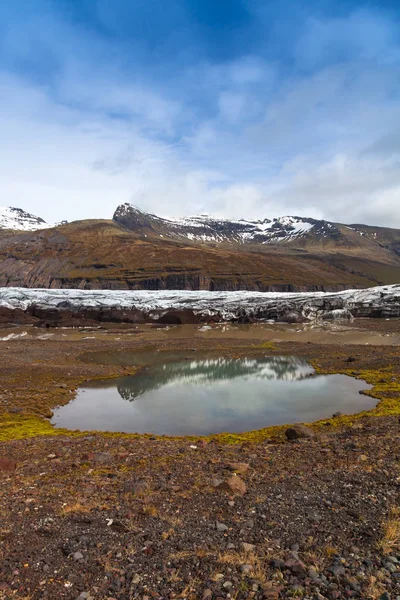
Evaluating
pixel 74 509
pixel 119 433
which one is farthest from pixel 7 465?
pixel 119 433

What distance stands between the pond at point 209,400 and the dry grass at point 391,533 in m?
11.6

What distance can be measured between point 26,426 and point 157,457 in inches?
405

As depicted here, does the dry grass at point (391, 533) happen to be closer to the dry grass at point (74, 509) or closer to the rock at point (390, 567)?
the rock at point (390, 567)

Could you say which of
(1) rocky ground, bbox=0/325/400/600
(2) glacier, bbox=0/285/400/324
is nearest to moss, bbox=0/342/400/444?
(1) rocky ground, bbox=0/325/400/600

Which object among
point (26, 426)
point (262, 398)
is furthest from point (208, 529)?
point (262, 398)

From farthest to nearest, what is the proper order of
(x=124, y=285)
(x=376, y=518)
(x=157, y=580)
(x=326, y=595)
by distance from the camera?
(x=124, y=285) → (x=376, y=518) → (x=157, y=580) → (x=326, y=595)

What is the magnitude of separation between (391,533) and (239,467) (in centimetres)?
571

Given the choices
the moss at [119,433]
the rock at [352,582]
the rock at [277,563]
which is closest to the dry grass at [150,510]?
the rock at [277,563]

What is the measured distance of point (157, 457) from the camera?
15180mm

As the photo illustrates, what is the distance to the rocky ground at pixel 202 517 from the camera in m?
7.54

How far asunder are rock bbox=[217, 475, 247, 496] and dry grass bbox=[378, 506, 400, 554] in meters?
3.98

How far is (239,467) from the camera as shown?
44.2ft

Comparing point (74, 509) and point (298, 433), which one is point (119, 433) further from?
point (74, 509)

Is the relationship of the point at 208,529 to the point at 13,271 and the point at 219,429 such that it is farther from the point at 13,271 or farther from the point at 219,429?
the point at 13,271
